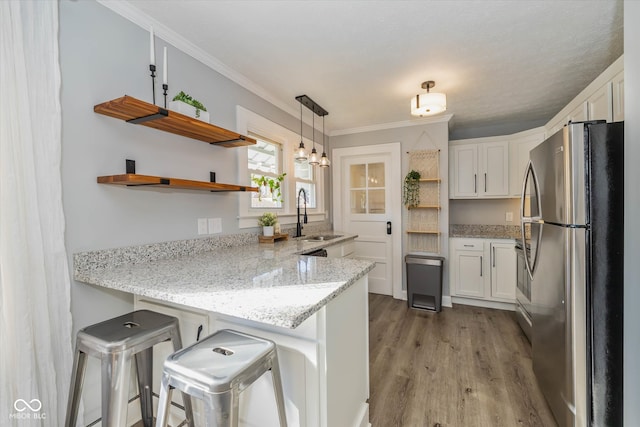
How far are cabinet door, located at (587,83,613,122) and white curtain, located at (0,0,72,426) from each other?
3.27 metres

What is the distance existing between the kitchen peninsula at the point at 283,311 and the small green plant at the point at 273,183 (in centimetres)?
119

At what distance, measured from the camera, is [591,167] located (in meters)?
1.25

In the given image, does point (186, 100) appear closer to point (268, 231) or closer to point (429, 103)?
point (268, 231)

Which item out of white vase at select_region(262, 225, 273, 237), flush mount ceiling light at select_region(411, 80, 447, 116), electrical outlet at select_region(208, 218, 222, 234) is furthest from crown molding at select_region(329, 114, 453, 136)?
electrical outlet at select_region(208, 218, 222, 234)

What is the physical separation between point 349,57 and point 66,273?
2.23 meters

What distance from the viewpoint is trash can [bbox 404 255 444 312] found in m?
3.25

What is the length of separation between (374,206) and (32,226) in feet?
11.4

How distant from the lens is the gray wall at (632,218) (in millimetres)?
1047

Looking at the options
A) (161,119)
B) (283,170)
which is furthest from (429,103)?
(161,119)

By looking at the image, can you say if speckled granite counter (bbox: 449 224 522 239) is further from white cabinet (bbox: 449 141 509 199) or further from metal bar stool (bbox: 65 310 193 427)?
metal bar stool (bbox: 65 310 193 427)

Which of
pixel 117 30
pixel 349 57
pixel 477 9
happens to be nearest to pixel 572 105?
pixel 477 9

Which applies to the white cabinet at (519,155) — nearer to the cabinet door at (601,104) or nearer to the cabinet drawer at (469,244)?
the cabinet drawer at (469,244)

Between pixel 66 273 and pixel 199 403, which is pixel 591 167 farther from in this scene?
pixel 66 273

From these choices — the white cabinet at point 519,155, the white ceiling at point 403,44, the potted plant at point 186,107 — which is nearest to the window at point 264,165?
the white ceiling at point 403,44
